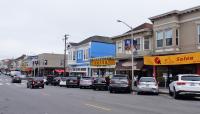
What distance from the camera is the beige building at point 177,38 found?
37875 millimetres

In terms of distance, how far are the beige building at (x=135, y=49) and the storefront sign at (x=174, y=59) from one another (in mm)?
2483

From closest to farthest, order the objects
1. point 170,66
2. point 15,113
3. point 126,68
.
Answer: point 15,113, point 170,66, point 126,68

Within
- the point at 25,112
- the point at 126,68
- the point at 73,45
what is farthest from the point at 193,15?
the point at 73,45

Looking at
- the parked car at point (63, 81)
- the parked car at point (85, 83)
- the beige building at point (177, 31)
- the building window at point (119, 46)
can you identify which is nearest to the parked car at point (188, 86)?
the beige building at point (177, 31)

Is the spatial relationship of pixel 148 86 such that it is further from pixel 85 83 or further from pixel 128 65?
pixel 128 65

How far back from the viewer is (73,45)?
263 ft

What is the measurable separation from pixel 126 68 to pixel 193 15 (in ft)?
45.2

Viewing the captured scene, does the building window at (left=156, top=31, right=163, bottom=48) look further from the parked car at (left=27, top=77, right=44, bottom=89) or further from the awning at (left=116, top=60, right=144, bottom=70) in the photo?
the parked car at (left=27, top=77, right=44, bottom=89)

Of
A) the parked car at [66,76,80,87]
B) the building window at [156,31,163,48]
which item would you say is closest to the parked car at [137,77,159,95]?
the building window at [156,31,163,48]

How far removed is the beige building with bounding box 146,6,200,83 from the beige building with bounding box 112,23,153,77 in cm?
200

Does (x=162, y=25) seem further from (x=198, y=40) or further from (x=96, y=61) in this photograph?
(x=96, y=61)

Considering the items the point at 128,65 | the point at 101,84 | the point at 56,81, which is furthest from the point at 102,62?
the point at 101,84

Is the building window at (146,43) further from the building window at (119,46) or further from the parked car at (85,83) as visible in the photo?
the parked car at (85,83)

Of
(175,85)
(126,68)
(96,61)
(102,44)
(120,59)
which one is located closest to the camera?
(175,85)
